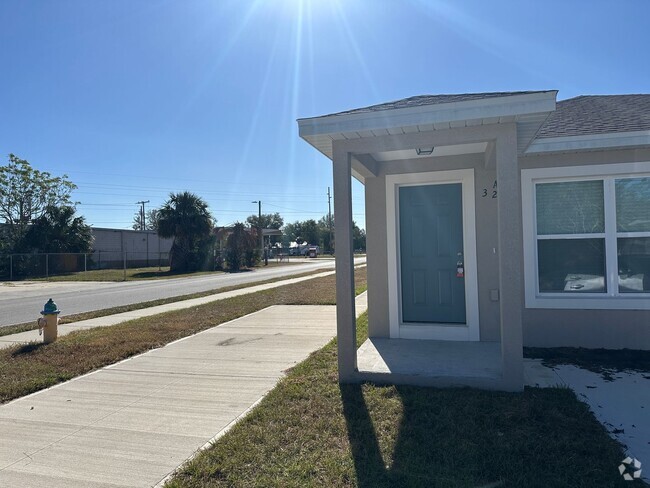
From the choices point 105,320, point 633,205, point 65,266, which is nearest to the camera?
point 633,205

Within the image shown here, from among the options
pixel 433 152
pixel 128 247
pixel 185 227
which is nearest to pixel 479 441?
pixel 433 152

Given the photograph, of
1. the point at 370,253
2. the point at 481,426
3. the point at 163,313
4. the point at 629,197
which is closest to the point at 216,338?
the point at 370,253

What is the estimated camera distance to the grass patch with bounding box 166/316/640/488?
9.57 ft

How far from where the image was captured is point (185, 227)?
3178cm

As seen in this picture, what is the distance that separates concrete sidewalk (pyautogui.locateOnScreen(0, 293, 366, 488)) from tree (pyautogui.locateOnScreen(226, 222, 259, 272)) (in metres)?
27.7

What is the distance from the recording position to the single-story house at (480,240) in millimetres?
4902

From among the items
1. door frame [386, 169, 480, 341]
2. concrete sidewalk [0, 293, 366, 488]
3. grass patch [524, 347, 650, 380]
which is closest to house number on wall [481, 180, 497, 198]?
door frame [386, 169, 480, 341]

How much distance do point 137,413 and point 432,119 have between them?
4.05 metres

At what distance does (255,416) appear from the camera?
3.99 meters

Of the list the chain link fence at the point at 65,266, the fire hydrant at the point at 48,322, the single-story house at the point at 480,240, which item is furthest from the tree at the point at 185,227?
the single-story house at the point at 480,240

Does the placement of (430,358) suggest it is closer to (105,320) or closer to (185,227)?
(105,320)

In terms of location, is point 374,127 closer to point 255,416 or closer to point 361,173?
point 361,173

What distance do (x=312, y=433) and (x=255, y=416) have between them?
647mm

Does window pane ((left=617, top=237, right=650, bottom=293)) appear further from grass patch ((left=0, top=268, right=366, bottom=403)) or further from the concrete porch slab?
grass patch ((left=0, top=268, right=366, bottom=403))
